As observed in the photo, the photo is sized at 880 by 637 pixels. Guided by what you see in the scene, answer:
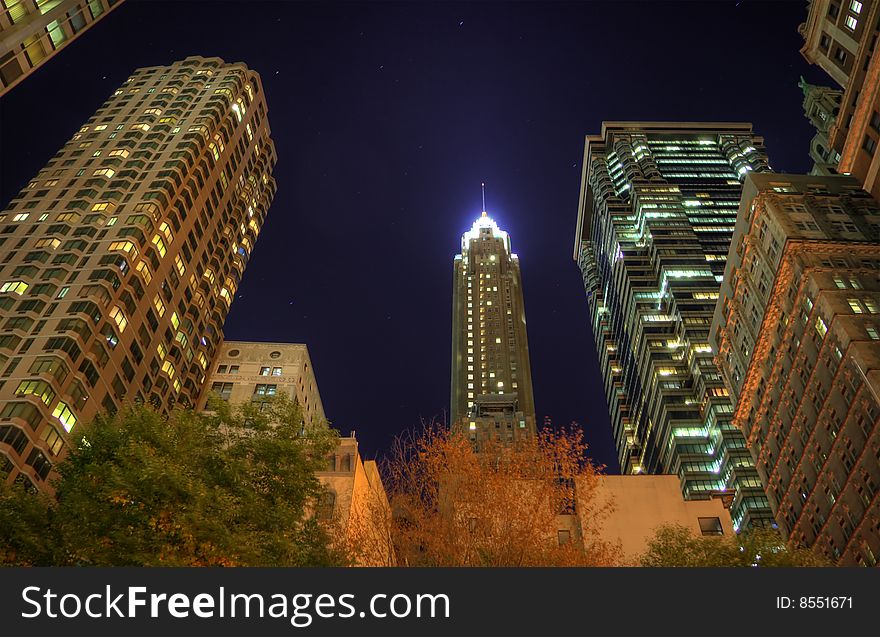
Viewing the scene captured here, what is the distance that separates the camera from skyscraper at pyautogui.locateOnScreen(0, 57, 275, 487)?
60.6m

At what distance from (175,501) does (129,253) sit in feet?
199

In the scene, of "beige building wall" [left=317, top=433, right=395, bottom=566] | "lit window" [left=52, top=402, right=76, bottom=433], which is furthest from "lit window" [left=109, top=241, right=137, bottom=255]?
"beige building wall" [left=317, top=433, right=395, bottom=566]

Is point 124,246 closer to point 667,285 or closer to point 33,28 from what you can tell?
point 33,28

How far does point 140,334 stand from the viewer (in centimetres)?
7256

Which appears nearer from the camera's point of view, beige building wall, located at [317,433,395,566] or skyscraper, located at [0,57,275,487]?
beige building wall, located at [317,433,395,566]

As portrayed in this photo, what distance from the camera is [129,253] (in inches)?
2876

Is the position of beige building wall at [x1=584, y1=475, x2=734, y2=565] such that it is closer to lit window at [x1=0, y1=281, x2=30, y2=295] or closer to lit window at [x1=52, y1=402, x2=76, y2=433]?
lit window at [x1=52, y1=402, x2=76, y2=433]

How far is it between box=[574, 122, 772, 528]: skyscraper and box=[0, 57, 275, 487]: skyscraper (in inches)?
3388

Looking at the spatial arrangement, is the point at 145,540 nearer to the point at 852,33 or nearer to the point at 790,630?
the point at 790,630

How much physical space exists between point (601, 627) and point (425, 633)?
3.16 metres

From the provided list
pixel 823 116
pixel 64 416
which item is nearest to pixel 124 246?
pixel 64 416

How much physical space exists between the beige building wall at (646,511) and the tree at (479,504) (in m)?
9.04

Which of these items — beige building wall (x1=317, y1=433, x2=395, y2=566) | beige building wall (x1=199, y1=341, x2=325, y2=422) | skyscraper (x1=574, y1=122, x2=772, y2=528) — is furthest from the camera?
skyscraper (x1=574, y1=122, x2=772, y2=528)

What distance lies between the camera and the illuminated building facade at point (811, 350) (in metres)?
68.2
